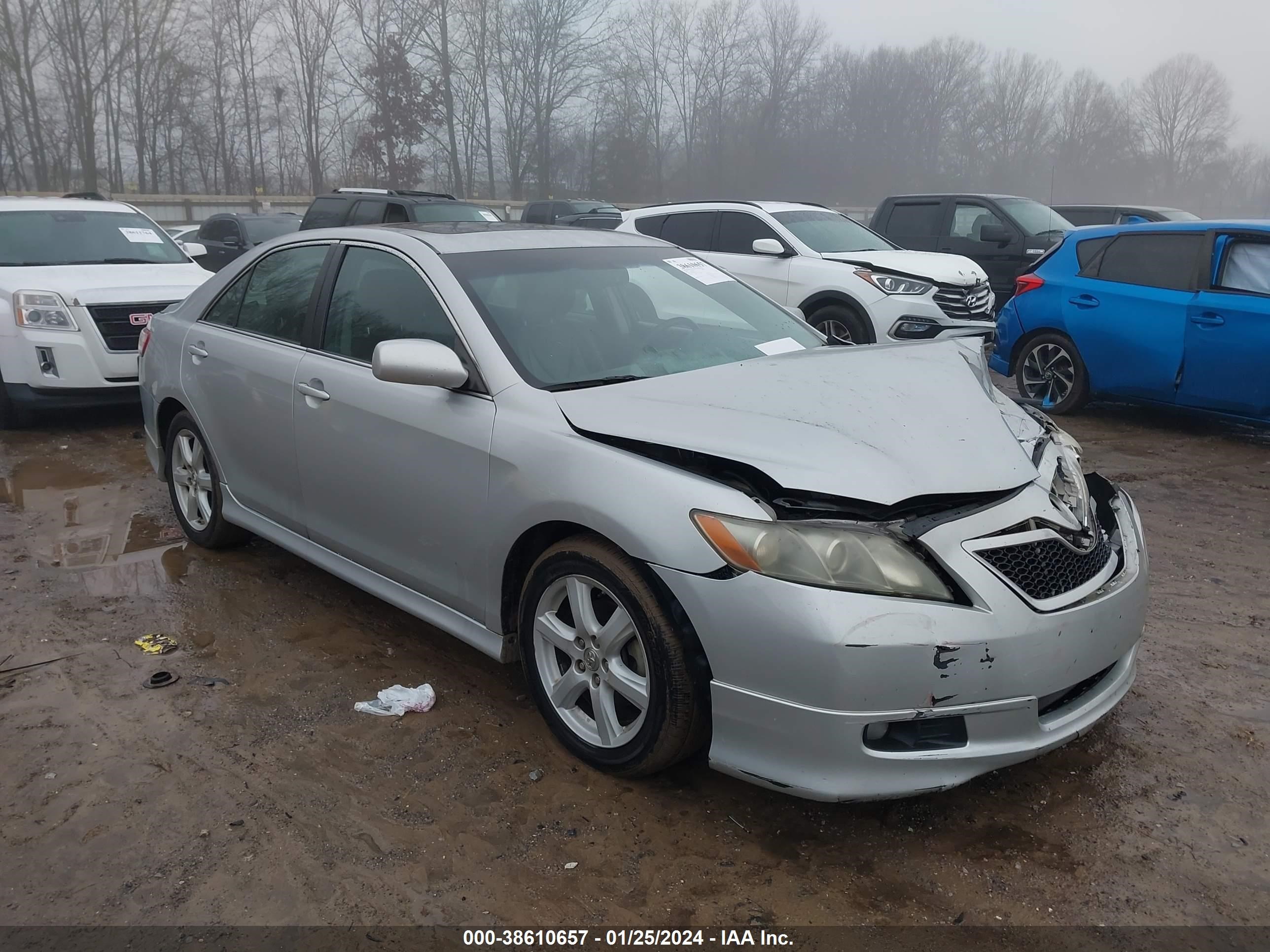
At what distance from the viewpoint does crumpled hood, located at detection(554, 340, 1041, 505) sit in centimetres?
262

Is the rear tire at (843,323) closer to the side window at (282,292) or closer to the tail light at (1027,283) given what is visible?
the tail light at (1027,283)

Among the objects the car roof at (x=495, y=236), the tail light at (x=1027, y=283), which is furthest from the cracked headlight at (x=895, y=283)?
the car roof at (x=495, y=236)

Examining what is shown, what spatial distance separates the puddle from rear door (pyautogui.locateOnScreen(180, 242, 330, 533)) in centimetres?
72

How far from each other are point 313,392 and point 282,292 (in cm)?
76

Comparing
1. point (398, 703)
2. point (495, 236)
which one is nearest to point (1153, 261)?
point (495, 236)

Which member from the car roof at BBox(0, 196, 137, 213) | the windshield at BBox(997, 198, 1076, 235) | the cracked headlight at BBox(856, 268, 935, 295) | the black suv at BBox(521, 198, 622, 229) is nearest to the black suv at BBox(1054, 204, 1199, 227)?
the windshield at BBox(997, 198, 1076, 235)

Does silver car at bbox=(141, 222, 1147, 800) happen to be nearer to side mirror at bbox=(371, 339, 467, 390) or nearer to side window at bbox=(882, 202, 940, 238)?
side mirror at bbox=(371, 339, 467, 390)

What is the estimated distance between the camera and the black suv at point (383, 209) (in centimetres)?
1255

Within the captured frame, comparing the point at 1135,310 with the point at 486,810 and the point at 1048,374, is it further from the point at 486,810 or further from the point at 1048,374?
the point at 486,810

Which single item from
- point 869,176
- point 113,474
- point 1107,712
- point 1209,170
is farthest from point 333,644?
point 1209,170

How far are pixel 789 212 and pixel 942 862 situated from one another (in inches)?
339

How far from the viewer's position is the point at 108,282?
314 inches

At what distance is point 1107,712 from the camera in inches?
112

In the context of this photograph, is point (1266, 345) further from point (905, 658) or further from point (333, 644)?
point (333, 644)
